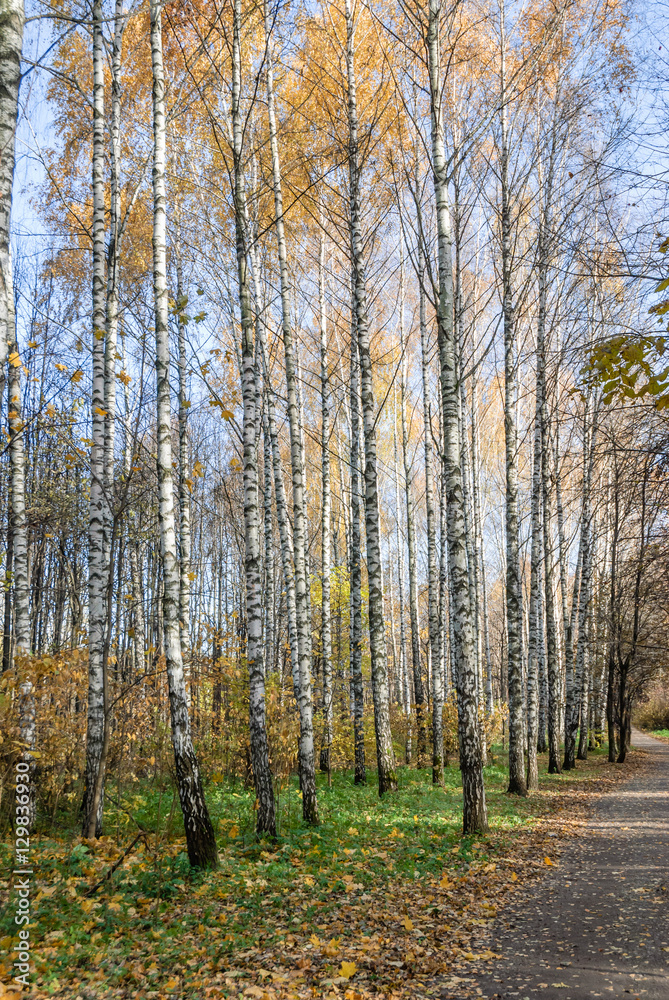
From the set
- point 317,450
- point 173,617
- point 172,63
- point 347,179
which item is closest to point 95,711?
point 173,617

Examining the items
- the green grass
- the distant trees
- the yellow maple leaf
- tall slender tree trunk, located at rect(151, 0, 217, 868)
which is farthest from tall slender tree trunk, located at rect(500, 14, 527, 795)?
the yellow maple leaf

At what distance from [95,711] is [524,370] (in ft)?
56.2

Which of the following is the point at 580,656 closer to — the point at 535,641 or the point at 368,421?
the point at 535,641

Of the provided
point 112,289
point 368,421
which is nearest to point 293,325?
point 368,421

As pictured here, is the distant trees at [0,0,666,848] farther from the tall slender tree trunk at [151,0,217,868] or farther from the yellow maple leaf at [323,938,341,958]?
the yellow maple leaf at [323,938,341,958]

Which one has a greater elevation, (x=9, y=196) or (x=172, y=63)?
(x=172, y=63)

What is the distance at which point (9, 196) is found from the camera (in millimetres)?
2900

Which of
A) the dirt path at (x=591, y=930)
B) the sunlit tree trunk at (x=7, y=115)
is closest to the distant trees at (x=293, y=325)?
the sunlit tree trunk at (x=7, y=115)

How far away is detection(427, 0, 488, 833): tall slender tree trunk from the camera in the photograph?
23.4 feet

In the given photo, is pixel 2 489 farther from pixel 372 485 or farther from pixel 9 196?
pixel 9 196

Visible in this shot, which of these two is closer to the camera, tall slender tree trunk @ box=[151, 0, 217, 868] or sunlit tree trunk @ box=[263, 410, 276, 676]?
tall slender tree trunk @ box=[151, 0, 217, 868]

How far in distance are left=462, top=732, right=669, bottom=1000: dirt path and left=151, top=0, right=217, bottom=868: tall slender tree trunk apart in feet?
9.26
